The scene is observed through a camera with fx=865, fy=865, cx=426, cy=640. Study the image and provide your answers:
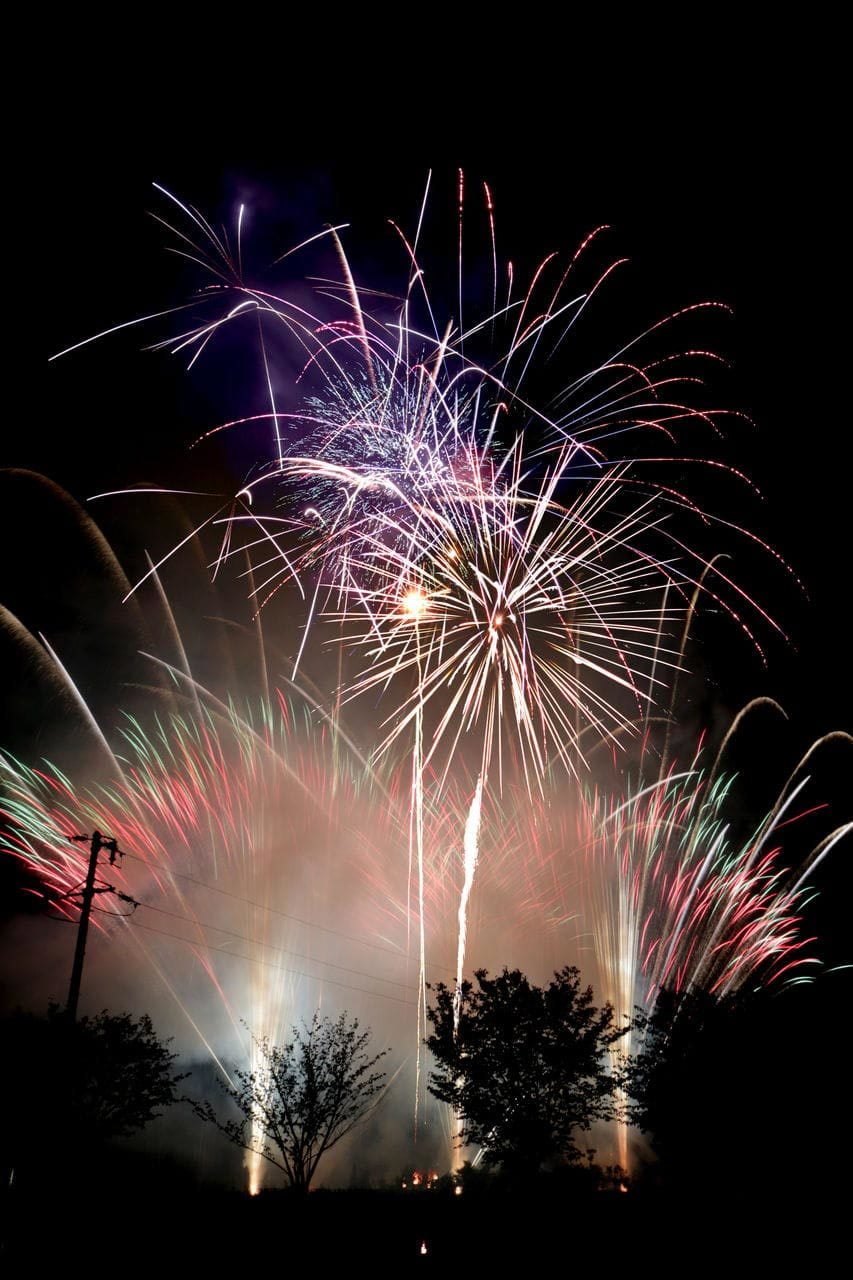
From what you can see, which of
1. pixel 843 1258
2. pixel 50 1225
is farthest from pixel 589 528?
pixel 50 1225

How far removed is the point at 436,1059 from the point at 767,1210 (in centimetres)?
1369

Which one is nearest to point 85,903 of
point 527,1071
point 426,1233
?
point 426,1233

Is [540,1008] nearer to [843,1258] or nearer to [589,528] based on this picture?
[843,1258]

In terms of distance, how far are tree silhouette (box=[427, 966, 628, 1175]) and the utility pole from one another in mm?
15816

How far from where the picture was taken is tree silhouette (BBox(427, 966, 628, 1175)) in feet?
94.4

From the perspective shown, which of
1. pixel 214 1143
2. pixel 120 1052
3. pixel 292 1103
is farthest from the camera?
pixel 214 1143

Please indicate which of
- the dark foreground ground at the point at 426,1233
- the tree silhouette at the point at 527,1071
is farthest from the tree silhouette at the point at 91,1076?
the tree silhouette at the point at 527,1071

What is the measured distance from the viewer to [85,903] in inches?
796

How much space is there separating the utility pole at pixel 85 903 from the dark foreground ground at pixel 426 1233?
13.2 feet

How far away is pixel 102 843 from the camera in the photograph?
20.8 m

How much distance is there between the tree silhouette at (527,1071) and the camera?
28.8m

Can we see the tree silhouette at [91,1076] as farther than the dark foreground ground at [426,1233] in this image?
Yes

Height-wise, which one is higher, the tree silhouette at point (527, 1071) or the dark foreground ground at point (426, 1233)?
the tree silhouette at point (527, 1071)

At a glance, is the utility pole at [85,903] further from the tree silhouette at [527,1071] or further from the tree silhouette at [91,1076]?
the tree silhouette at [527,1071]
